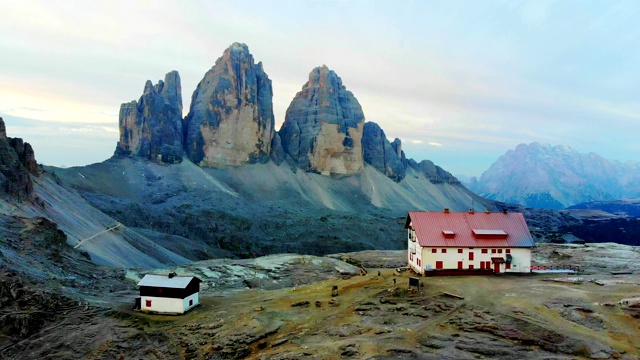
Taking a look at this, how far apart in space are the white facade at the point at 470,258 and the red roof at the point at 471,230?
65 centimetres

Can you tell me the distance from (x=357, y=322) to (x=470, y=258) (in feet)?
65.0

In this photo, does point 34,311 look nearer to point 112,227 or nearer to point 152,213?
point 112,227

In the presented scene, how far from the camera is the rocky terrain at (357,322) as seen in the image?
105 ft

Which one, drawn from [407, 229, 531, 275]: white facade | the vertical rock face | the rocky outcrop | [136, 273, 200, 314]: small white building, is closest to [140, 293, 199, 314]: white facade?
[136, 273, 200, 314]: small white building

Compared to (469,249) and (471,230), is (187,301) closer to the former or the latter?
(469,249)

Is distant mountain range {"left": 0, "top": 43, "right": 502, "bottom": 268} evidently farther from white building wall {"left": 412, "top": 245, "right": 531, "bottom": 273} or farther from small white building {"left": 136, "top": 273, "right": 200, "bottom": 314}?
white building wall {"left": 412, "top": 245, "right": 531, "bottom": 273}

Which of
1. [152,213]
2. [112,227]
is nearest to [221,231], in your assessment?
[152,213]

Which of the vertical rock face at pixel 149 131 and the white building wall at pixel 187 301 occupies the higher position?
the vertical rock face at pixel 149 131

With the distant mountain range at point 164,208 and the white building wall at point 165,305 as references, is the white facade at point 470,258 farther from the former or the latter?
the distant mountain range at point 164,208

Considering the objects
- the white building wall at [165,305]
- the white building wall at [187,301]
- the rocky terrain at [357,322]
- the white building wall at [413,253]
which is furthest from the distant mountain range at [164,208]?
the white building wall at [413,253]

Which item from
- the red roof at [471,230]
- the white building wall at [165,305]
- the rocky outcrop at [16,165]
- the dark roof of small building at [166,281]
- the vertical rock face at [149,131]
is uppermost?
the vertical rock face at [149,131]

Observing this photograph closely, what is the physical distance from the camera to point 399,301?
138 feet

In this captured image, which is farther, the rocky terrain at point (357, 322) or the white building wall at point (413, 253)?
the white building wall at point (413, 253)

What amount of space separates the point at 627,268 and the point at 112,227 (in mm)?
83628
